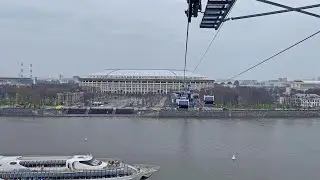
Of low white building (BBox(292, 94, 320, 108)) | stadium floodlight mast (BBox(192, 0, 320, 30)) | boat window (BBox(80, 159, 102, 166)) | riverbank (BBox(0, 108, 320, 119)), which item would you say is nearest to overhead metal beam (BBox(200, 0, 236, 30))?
stadium floodlight mast (BBox(192, 0, 320, 30))

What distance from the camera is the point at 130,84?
2109 cm

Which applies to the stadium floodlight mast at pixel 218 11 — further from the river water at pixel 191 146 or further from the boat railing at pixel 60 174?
the river water at pixel 191 146

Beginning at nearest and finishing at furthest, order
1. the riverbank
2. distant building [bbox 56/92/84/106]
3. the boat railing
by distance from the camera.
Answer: the boat railing < the riverbank < distant building [bbox 56/92/84/106]

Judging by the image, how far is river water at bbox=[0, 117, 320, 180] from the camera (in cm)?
471

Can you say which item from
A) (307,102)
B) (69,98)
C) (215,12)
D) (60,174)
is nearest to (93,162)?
(60,174)

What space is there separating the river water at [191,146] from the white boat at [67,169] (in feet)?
1.12

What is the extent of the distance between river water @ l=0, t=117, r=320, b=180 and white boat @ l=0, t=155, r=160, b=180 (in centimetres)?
34

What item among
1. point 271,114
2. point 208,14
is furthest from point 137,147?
point 271,114

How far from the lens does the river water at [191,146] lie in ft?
15.4

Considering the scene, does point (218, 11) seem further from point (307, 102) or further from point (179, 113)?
point (307, 102)

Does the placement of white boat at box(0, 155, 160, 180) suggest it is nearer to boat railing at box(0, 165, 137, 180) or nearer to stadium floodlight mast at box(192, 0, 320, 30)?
boat railing at box(0, 165, 137, 180)

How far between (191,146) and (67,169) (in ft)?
8.03

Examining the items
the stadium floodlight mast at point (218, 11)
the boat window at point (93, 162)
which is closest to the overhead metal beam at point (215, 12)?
the stadium floodlight mast at point (218, 11)

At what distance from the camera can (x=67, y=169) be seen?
4156 mm
